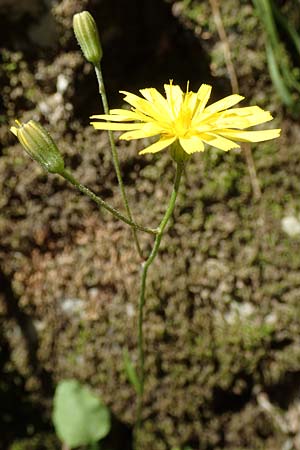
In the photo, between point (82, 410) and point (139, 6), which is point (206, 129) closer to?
point (139, 6)

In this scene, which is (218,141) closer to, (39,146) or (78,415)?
(39,146)

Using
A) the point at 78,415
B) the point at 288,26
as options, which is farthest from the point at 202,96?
the point at 78,415

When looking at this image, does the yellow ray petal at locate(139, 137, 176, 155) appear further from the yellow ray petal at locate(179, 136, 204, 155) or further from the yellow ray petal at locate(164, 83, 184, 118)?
the yellow ray petal at locate(164, 83, 184, 118)

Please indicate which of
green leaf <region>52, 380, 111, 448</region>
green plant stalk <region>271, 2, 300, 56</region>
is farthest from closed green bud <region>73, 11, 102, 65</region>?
green leaf <region>52, 380, 111, 448</region>

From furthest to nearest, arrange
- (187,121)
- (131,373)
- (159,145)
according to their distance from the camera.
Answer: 1. (131,373)
2. (187,121)
3. (159,145)

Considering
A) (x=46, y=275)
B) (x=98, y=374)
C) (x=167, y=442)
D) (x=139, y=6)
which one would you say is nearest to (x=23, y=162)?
(x=46, y=275)

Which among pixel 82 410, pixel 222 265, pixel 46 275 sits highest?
pixel 46 275
